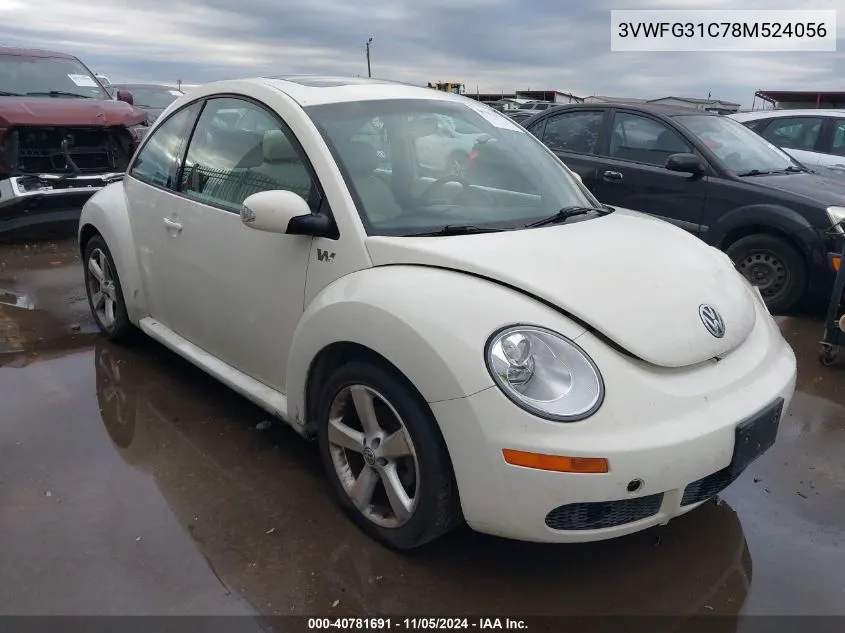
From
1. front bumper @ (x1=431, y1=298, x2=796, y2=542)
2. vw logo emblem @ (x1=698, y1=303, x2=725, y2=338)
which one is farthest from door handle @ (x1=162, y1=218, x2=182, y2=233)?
vw logo emblem @ (x1=698, y1=303, x2=725, y2=338)

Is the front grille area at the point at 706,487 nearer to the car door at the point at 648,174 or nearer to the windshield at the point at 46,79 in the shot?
the car door at the point at 648,174

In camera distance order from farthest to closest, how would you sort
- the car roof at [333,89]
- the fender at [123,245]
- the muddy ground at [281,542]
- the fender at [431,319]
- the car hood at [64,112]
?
the car hood at [64,112] → the fender at [123,245] → the car roof at [333,89] → the muddy ground at [281,542] → the fender at [431,319]

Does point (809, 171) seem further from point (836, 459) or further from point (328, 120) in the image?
point (328, 120)

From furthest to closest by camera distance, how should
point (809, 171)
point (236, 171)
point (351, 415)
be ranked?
point (809, 171) → point (236, 171) → point (351, 415)

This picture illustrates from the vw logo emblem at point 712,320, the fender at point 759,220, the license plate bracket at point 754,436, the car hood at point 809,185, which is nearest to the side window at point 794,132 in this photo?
the car hood at point 809,185

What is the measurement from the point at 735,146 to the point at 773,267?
1.32 meters

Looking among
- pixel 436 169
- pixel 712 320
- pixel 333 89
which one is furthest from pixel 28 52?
pixel 712 320

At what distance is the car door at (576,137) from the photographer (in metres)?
6.77

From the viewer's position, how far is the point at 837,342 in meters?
4.39

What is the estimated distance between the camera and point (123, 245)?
13.2ft

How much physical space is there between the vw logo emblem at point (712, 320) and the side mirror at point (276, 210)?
1489 mm

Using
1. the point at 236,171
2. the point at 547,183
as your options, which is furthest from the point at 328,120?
the point at 547,183

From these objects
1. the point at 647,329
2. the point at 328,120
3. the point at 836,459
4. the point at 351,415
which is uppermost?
the point at 328,120

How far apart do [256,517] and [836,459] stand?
108 inches
